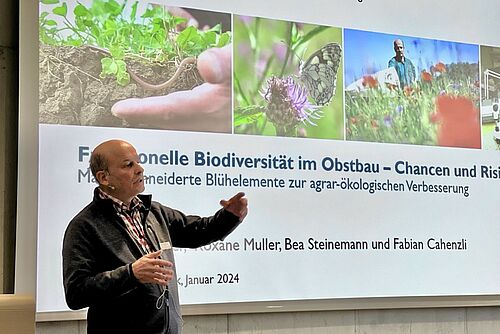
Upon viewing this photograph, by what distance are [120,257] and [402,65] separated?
177 centimetres

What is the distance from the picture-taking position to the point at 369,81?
3.80m

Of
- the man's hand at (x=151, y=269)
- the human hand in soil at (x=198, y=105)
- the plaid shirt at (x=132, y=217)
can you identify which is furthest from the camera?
the human hand in soil at (x=198, y=105)

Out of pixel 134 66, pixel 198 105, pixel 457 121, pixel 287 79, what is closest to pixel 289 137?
pixel 287 79

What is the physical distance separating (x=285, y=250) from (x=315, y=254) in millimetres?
142

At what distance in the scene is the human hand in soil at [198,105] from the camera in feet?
10.9

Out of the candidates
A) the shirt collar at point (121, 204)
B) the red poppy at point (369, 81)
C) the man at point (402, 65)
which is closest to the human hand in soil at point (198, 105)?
the shirt collar at point (121, 204)

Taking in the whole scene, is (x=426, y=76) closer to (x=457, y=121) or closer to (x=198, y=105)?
(x=457, y=121)

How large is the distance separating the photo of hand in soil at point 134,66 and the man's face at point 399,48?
2.81 ft

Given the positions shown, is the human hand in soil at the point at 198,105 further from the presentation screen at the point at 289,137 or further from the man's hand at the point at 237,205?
the man's hand at the point at 237,205

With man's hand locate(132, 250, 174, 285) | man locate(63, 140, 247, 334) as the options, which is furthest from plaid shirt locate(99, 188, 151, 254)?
man's hand locate(132, 250, 174, 285)

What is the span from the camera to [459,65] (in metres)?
4.01

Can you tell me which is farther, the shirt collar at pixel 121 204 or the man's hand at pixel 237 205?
the man's hand at pixel 237 205

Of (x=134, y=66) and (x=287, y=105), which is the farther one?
(x=287, y=105)

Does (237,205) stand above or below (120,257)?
above
